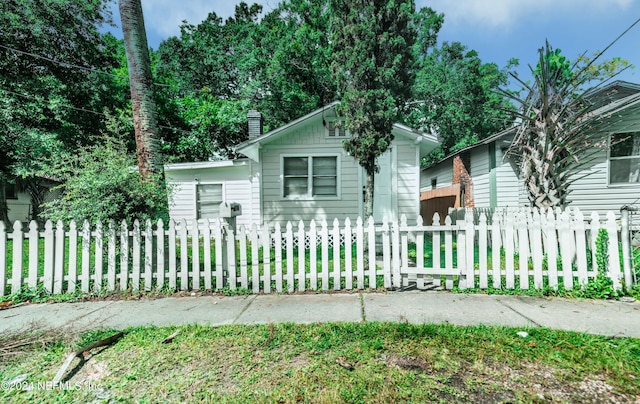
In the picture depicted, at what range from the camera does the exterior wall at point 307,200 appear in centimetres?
1002

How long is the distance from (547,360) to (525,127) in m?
4.58

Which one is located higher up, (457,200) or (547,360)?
(457,200)

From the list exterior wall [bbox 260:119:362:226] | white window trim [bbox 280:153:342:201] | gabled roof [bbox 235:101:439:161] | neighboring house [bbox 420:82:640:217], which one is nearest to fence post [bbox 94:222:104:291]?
gabled roof [bbox 235:101:439:161]

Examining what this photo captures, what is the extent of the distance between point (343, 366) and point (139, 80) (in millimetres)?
6402

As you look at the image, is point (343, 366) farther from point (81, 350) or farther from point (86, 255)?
point (86, 255)

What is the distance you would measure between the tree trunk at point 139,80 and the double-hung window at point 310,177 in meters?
4.56

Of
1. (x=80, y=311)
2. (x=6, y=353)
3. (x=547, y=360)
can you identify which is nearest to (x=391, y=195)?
(x=547, y=360)

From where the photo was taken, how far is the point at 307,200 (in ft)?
33.2

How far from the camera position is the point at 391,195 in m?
9.79

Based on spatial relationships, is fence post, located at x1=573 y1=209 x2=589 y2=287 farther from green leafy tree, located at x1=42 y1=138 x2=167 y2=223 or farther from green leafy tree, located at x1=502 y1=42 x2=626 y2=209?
green leafy tree, located at x1=42 y1=138 x2=167 y2=223

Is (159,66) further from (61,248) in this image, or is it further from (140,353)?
(140,353)

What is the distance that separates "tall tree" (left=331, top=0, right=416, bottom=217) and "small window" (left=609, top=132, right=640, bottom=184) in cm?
693

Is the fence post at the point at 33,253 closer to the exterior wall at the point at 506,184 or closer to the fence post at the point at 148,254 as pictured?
the fence post at the point at 148,254

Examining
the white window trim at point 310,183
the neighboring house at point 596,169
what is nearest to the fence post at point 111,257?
the white window trim at point 310,183
